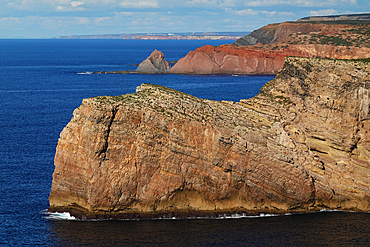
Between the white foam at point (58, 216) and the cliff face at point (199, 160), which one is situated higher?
the cliff face at point (199, 160)

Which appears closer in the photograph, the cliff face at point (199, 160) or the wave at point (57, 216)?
the wave at point (57, 216)

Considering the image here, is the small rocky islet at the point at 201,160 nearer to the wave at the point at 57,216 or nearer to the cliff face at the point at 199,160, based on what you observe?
the cliff face at the point at 199,160

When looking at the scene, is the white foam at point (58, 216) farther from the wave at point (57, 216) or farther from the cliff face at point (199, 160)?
the cliff face at point (199, 160)

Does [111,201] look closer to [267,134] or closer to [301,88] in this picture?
[267,134]

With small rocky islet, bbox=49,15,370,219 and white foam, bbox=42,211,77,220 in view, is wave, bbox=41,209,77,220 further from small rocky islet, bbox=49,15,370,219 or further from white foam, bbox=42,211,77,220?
small rocky islet, bbox=49,15,370,219

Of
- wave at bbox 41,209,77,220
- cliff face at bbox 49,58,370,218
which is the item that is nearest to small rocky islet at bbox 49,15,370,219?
cliff face at bbox 49,58,370,218

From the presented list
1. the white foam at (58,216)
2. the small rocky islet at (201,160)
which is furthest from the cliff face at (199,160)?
the white foam at (58,216)

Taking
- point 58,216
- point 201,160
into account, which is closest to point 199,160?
point 201,160

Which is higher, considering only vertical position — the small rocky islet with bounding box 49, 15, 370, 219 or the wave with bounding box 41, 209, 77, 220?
the small rocky islet with bounding box 49, 15, 370, 219

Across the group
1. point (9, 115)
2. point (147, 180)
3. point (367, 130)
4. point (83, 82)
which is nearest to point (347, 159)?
point (367, 130)
